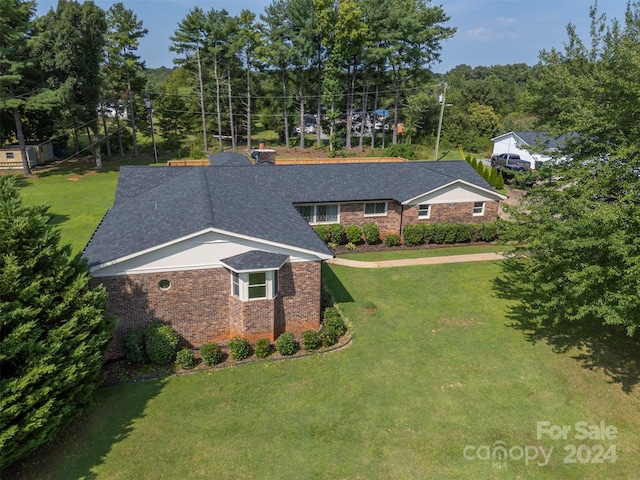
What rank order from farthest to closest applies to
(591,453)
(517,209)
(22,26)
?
(22,26)
(517,209)
(591,453)

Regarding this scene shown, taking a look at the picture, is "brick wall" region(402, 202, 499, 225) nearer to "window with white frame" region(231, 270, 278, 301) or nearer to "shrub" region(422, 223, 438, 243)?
"shrub" region(422, 223, 438, 243)

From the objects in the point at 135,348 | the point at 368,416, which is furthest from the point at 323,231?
the point at 368,416

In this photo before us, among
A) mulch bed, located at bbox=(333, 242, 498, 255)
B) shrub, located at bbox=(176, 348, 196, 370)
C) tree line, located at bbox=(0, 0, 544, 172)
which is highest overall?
tree line, located at bbox=(0, 0, 544, 172)

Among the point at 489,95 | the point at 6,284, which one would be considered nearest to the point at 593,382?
the point at 6,284

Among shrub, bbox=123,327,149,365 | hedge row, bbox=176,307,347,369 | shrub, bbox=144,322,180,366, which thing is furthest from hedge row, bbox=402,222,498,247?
shrub, bbox=123,327,149,365

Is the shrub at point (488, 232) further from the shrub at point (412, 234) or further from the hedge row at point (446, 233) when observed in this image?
the shrub at point (412, 234)

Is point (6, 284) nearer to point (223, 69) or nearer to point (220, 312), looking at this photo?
point (220, 312)
